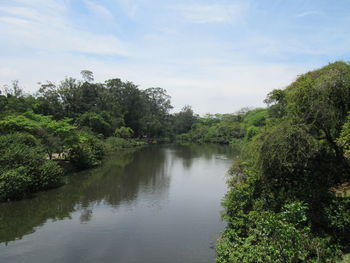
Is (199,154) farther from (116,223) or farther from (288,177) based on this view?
(288,177)

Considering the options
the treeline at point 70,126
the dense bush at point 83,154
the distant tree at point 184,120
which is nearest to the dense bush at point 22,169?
the treeline at point 70,126

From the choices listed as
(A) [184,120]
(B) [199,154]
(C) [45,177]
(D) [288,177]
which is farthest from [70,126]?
(A) [184,120]

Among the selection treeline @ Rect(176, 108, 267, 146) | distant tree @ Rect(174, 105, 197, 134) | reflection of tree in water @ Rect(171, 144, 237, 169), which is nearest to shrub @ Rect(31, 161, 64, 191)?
reflection of tree in water @ Rect(171, 144, 237, 169)

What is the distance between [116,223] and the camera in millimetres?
12547

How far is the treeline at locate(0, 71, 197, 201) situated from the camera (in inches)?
643

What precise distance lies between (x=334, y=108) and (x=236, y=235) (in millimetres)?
5406

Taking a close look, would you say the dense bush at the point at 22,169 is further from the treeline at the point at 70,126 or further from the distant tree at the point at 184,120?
the distant tree at the point at 184,120

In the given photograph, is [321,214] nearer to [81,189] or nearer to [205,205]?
[205,205]

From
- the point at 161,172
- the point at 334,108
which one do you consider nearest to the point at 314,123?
the point at 334,108

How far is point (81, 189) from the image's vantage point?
1859 cm

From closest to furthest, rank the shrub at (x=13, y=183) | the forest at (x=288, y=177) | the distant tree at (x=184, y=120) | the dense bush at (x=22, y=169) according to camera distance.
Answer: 1. the forest at (x=288, y=177)
2. the shrub at (x=13, y=183)
3. the dense bush at (x=22, y=169)
4. the distant tree at (x=184, y=120)

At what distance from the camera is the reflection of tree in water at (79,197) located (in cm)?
1264

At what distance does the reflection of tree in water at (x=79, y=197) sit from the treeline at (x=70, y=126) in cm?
116

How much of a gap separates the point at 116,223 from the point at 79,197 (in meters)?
5.33
